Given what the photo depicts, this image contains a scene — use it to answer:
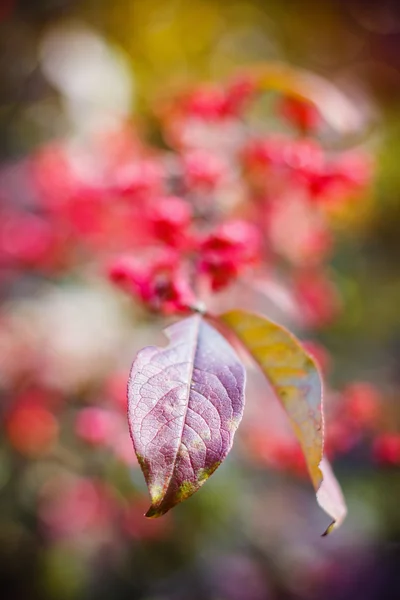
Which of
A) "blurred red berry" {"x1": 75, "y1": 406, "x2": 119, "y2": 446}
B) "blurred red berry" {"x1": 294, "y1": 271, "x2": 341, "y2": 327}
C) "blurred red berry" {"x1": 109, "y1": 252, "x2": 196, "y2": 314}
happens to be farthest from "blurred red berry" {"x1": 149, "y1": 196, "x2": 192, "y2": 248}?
"blurred red berry" {"x1": 294, "y1": 271, "x2": 341, "y2": 327}

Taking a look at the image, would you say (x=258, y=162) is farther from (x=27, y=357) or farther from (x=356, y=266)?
(x=356, y=266)

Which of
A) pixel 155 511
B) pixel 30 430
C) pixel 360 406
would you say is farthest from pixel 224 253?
pixel 30 430

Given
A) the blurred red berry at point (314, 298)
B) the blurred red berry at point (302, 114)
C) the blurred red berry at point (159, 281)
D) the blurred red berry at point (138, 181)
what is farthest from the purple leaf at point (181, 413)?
the blurred red berry at point (314, 298)

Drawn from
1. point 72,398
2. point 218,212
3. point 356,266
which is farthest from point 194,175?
point 356,266

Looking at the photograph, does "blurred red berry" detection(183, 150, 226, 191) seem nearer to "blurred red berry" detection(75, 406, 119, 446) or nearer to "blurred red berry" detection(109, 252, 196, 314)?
"blurred red berry" detection(109, 252, 196, 314)

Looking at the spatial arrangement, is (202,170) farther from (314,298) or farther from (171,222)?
(314,298)

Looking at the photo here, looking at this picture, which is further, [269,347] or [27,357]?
[27,357]

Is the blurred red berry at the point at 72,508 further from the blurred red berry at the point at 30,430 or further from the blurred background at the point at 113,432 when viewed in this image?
the blurred red berry at the point at 30,430
